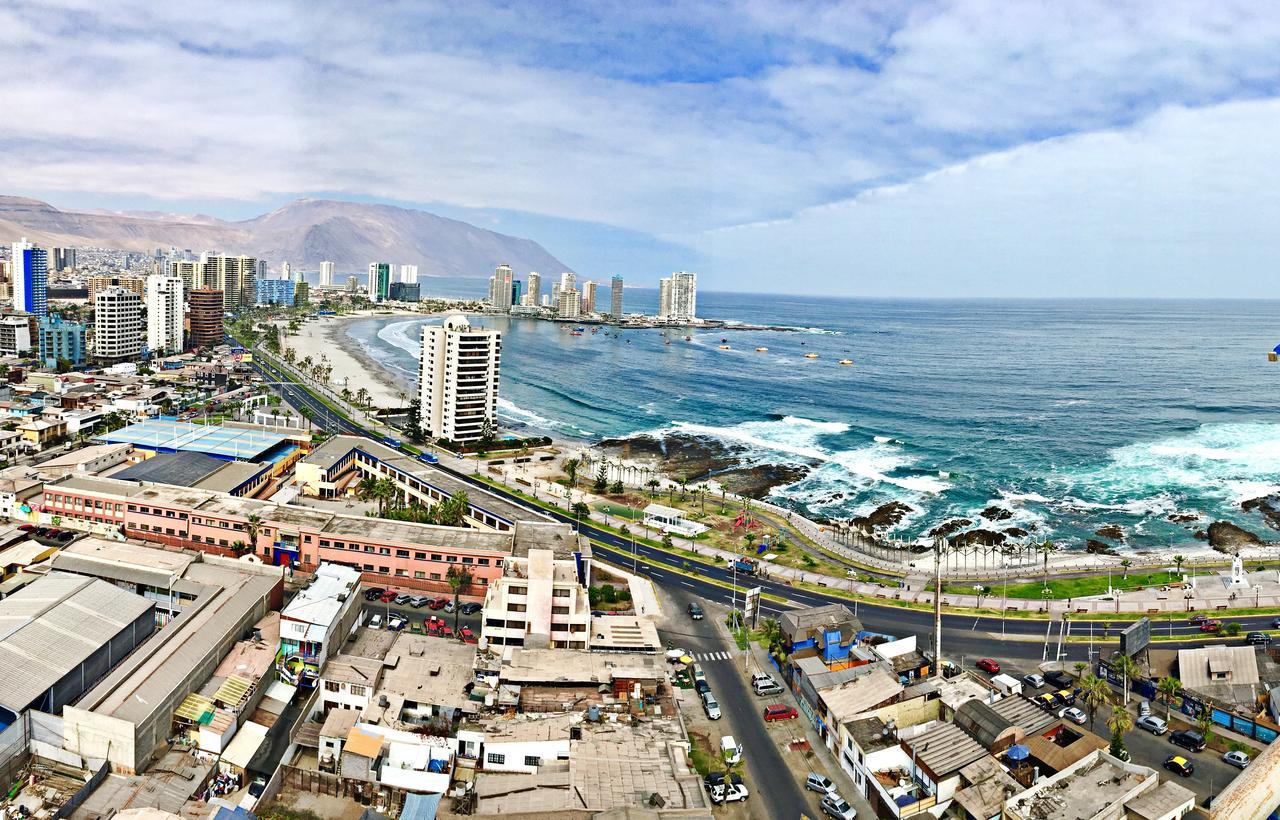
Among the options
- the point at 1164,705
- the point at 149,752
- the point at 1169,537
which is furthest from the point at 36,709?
the point at 1169,537

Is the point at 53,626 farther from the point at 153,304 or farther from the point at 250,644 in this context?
the point at 153,304

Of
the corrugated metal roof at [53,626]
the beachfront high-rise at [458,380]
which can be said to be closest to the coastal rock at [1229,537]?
the beachfront high-rise at [458,380]

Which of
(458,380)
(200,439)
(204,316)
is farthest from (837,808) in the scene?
(204,316)

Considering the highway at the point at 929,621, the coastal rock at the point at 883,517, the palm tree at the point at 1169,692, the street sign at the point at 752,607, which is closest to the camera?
the palm tree at the point at 1169,692

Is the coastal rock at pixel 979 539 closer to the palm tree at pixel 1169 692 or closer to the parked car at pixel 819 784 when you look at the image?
the palm tree at pixel 1169 692

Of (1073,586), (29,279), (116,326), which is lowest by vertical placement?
(1073,586)

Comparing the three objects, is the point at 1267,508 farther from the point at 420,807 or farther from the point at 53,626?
the point at 53,626
